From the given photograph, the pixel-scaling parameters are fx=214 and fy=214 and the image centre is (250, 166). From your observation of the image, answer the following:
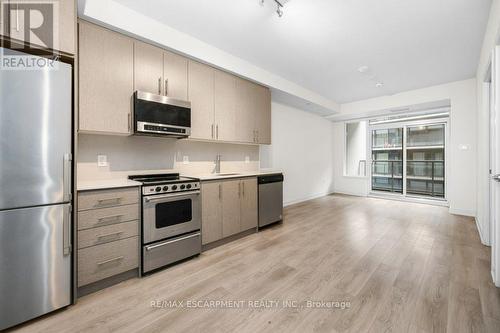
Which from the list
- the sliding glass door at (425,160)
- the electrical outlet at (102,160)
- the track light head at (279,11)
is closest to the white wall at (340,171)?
the sliding glass door at (425,160)

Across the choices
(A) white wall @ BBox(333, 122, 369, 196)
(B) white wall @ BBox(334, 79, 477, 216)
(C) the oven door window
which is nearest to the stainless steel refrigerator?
(C) the oven door window

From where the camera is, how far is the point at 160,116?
245 cm

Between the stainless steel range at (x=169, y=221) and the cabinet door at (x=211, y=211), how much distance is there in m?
0.09

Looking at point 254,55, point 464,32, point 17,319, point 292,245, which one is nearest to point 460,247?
point 292,245

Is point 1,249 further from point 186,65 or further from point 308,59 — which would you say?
point 308,59

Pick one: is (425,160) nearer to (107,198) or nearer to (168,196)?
(168,196)

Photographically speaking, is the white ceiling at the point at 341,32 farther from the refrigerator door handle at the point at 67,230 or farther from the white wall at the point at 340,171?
the white wall at the point at 340,171

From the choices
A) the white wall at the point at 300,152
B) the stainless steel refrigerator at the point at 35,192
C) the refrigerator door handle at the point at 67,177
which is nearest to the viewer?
the stainless steel refrigerator at the point at 35,192

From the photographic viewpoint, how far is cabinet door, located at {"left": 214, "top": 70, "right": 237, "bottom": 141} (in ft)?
10.4

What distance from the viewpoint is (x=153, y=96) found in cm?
239

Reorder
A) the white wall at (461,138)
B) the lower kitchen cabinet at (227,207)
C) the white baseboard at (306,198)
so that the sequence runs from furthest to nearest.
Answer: the white baseboard at (306,198) < the white wall at (461,138) < the lower kitchen cabinet at (227,207)

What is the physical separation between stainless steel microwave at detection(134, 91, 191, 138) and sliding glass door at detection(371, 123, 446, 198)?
6034 millimetres

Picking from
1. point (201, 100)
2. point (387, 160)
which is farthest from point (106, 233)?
point (387, 160)

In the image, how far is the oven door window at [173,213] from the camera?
2283 mm
